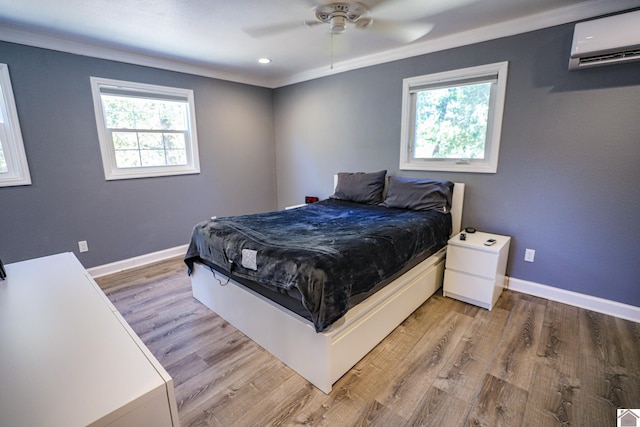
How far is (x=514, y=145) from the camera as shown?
2.62 meters

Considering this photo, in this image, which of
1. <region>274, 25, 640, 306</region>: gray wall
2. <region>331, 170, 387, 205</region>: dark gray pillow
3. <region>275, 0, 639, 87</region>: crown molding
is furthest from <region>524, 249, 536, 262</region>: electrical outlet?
<region>275, 0, 639, 87</region>: crown molding

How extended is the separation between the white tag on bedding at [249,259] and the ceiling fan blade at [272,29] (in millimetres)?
1979

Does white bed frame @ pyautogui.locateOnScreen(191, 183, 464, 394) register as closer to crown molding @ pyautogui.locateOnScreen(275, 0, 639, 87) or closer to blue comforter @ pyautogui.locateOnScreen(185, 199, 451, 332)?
blue comforter @ pyautogui.locateOnScreen(185, 199, 451, 332)

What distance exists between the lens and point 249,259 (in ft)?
6.07

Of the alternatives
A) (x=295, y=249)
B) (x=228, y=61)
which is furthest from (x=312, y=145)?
(x=295, y=249)

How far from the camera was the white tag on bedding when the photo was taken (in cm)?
182

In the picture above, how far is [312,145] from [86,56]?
2.69 metres

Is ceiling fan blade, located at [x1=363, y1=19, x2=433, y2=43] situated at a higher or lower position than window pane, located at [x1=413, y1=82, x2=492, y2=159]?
higher

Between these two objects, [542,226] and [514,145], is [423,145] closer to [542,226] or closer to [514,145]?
[514,145]

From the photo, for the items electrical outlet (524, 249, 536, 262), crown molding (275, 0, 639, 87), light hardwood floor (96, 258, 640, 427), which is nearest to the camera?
light hardwood floor (96, 258, 640, 427)

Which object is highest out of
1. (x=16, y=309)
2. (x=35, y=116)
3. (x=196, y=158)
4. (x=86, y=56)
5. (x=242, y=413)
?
(x=86, y=56)

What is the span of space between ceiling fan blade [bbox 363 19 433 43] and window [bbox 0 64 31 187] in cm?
325

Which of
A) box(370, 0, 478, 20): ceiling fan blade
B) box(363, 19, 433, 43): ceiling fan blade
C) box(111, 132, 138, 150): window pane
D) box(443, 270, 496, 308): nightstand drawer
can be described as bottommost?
box(443, 270, 496, 308): nightstand drawer

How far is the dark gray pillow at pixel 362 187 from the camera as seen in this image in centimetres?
332
